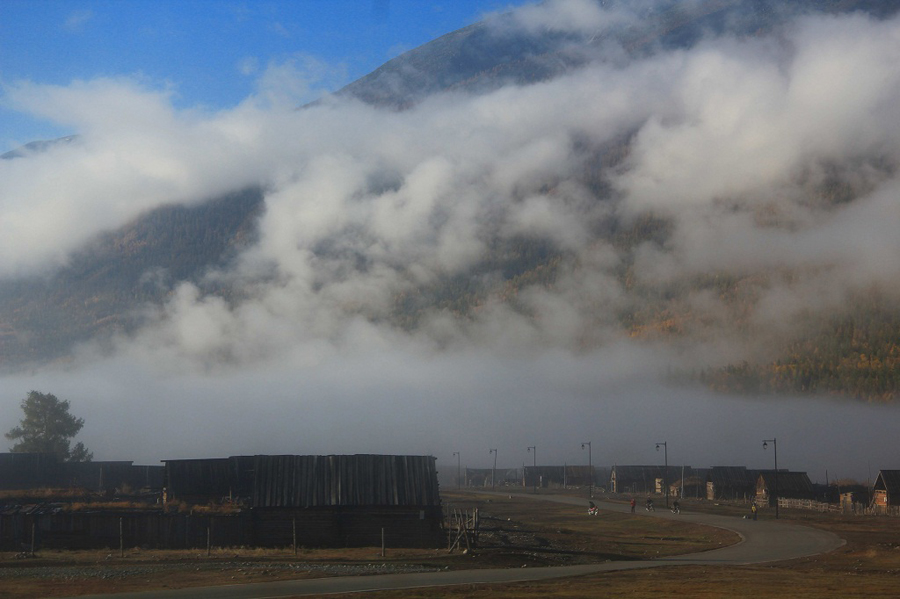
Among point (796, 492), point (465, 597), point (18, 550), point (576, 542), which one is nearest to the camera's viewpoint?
point (465, 597)

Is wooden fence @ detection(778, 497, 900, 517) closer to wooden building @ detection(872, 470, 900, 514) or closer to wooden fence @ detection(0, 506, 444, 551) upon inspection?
wooden building @ detection(872, 470, 900, 514)

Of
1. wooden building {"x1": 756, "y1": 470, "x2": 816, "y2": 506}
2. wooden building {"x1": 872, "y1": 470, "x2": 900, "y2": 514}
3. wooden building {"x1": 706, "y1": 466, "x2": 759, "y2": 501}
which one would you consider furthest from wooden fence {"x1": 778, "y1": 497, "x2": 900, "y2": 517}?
wooden building {"x1": 706, "y1": 466, "x2": 759, "y2": 501}

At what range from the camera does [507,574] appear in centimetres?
3778

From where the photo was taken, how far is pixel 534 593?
3120cm

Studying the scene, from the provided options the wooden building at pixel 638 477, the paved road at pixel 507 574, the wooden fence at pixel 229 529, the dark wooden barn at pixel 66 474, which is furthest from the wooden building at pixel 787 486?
the dark wooden barn at pixel 66 474

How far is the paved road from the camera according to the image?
31.6 metres

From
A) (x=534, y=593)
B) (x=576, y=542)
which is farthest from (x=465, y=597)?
(x=576, y=542)

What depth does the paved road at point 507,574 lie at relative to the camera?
31.6 meters

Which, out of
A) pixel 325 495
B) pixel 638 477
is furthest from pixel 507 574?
pixel 638 477

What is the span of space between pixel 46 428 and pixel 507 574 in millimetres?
104364

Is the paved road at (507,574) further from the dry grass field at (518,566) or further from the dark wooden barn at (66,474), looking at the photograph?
the dark wooden barn at (66,474)

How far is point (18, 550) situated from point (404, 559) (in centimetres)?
2250

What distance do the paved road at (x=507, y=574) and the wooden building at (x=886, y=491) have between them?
1754 inches

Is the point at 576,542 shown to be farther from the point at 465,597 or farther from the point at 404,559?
the point at 465,597
